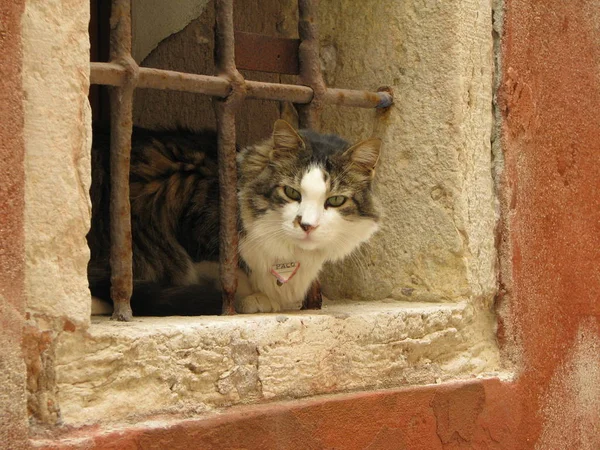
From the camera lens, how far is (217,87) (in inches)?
79.0

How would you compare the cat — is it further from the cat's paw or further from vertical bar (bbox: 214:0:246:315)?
vertical bar (bbox: 214:0:246:315)

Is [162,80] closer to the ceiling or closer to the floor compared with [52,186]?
closer to the ceiling

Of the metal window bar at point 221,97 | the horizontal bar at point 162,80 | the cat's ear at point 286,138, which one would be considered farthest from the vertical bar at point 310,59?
the horizontal bar at point 162,80

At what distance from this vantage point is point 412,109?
2412 millimetres

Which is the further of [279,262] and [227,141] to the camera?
[279,262]

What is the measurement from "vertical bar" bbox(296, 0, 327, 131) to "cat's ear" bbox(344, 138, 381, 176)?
151mm

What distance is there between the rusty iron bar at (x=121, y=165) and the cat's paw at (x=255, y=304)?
1.65 ft

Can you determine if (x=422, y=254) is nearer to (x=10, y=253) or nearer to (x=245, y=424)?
(x=245, y=424)

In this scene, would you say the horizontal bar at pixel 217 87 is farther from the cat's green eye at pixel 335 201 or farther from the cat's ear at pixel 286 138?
the cat's green eye at pixel 335 201

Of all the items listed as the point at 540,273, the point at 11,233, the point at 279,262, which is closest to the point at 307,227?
the point at 279,262

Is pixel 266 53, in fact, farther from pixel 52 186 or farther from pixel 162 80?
pixel 52 186

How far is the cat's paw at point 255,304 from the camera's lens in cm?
225

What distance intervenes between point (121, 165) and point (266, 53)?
2.29ft

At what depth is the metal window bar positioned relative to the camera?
179cm
